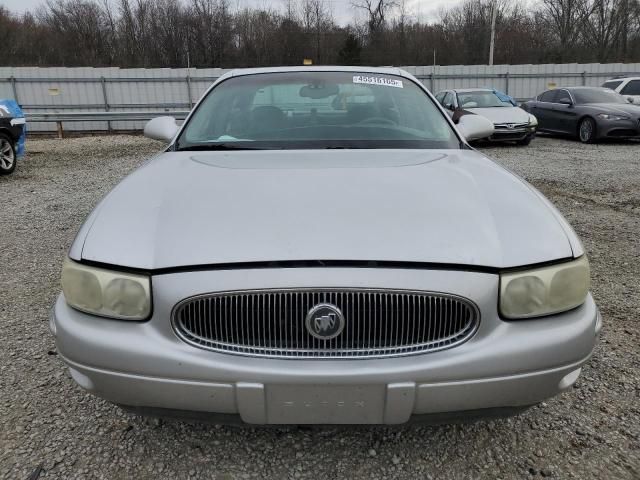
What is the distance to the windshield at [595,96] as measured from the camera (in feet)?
40.4

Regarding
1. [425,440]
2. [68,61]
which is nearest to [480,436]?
[425,440]

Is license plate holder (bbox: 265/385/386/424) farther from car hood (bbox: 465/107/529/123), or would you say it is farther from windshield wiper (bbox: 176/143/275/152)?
car hood (bbox: 465/107/529/123)

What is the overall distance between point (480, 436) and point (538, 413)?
13.0 inches

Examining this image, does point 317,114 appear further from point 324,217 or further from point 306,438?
point 306,438

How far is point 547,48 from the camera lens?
4072 cm

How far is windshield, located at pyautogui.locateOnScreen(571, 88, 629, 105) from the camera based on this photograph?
12.3 metres

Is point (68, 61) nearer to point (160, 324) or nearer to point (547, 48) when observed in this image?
point (547, 48)

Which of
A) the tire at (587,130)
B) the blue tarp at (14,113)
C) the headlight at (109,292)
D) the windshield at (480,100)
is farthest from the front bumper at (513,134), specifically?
the headlight at (109,292)

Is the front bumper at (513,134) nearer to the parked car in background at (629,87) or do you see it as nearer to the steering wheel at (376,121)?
the parked car in background at (629,87)

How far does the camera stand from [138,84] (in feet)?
60.9

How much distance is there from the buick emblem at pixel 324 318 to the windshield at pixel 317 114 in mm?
1251

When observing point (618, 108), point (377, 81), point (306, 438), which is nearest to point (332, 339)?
point (306, 438)

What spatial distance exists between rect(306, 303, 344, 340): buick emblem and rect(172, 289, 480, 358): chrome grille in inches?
0.8

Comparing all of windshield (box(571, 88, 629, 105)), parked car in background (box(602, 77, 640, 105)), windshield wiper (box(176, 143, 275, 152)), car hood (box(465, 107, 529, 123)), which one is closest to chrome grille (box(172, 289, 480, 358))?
windshield wiper (box(176, 143, 275, 152))
